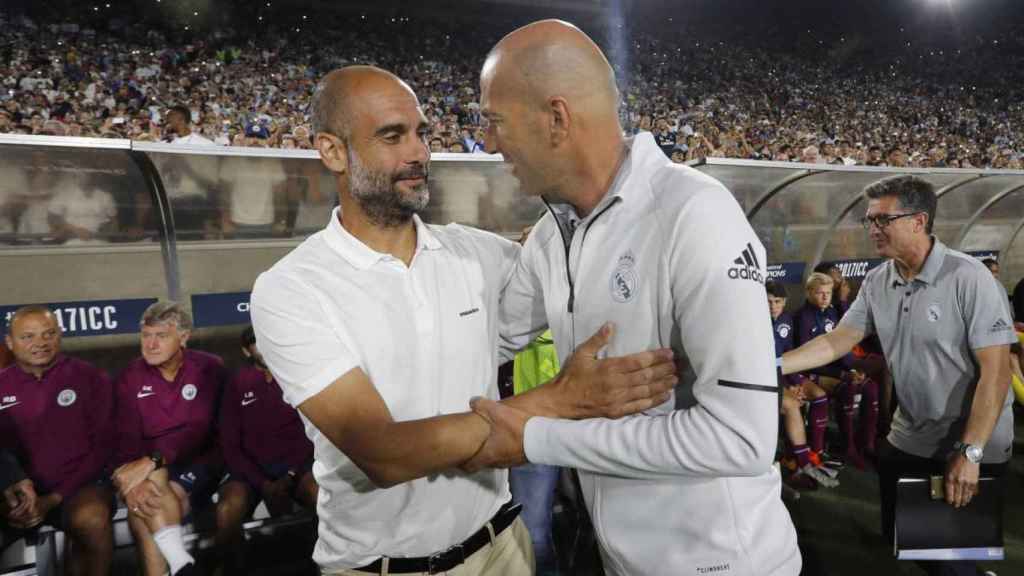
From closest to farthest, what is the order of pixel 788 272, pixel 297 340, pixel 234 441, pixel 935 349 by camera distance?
pixel 297 340
pixel 935 349
pixel 234 441
pixel 788 272

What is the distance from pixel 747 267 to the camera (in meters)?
1.28

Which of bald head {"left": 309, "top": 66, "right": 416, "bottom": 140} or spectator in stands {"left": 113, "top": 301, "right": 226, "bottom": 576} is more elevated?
bald head {"left": 309, "top": 66, "right": 416, "bottom": 140}

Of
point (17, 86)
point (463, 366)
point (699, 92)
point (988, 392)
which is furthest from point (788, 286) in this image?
point (699, 92)

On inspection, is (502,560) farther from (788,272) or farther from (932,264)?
(788,272)

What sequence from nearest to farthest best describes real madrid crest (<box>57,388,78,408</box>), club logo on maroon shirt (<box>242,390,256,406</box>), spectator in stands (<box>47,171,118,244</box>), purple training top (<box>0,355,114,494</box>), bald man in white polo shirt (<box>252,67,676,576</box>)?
bald man in white polo shirt (<box>252,67,676,576</box>), purple training top (<box>0,355,114,494</box>), real madrid crest (<box>57,388,78,408</box>), club logo on maroon shirt (<box>242,390,256,406</box>), spectator in stands (<box>47,171,118,244</box>)

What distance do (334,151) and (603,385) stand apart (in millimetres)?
1053

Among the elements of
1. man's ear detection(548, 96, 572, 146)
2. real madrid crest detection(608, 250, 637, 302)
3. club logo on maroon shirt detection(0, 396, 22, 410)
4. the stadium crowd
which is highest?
the stadium crowd

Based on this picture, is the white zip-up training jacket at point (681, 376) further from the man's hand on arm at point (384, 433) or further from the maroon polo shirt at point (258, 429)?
the maroon polo shirt at point (258, 429)

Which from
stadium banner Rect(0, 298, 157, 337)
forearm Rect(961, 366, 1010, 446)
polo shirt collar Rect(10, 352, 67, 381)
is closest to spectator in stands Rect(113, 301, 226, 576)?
polo shirt collar Rect(10, 352, 67, 381)

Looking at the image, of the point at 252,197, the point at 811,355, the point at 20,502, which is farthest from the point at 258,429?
the point at 811,355

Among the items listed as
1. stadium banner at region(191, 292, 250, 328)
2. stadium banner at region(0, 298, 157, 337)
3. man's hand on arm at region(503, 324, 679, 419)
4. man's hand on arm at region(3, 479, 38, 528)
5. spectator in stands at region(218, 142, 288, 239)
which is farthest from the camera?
stadium banner at region(191, 292, 250, 328)

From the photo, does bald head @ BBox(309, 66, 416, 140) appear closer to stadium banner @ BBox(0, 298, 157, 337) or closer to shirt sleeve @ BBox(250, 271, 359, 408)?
shirt sleeve @ BBox(250, 271, 359, 408)

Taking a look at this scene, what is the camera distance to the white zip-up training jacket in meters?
1.24

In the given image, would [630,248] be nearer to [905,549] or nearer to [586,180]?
[586,180]
